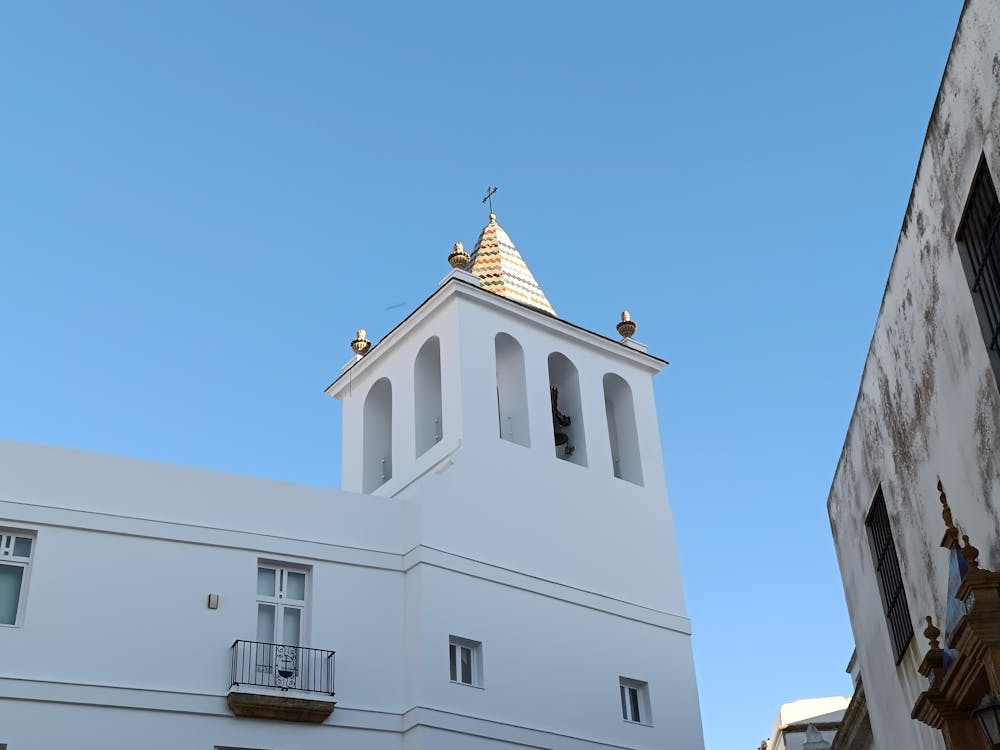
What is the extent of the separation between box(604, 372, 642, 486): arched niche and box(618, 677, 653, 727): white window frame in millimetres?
3957

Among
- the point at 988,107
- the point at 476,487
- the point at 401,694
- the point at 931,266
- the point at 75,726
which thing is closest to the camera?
the point at 988,107

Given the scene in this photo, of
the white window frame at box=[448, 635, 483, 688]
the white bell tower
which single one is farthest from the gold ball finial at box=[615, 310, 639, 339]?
the white window frame at box=[448, 635, 483, 688]

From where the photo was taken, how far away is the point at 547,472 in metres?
20.9

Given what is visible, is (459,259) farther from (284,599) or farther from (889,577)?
(889,577)

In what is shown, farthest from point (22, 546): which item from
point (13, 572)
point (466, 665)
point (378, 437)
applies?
point (378, 437)

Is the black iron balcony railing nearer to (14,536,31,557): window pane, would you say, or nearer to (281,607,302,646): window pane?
(281,607,302,646): window pane

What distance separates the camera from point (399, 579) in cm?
1836

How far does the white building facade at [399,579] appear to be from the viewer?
16.0m

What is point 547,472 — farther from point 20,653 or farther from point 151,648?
point 20,653

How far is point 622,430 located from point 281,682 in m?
9.15

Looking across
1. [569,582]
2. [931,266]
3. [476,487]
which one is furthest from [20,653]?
[931,266]

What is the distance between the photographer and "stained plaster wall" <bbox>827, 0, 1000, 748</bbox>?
8711 mm

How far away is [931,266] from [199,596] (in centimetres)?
1078

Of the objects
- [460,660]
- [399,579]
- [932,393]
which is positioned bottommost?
[932,393]
